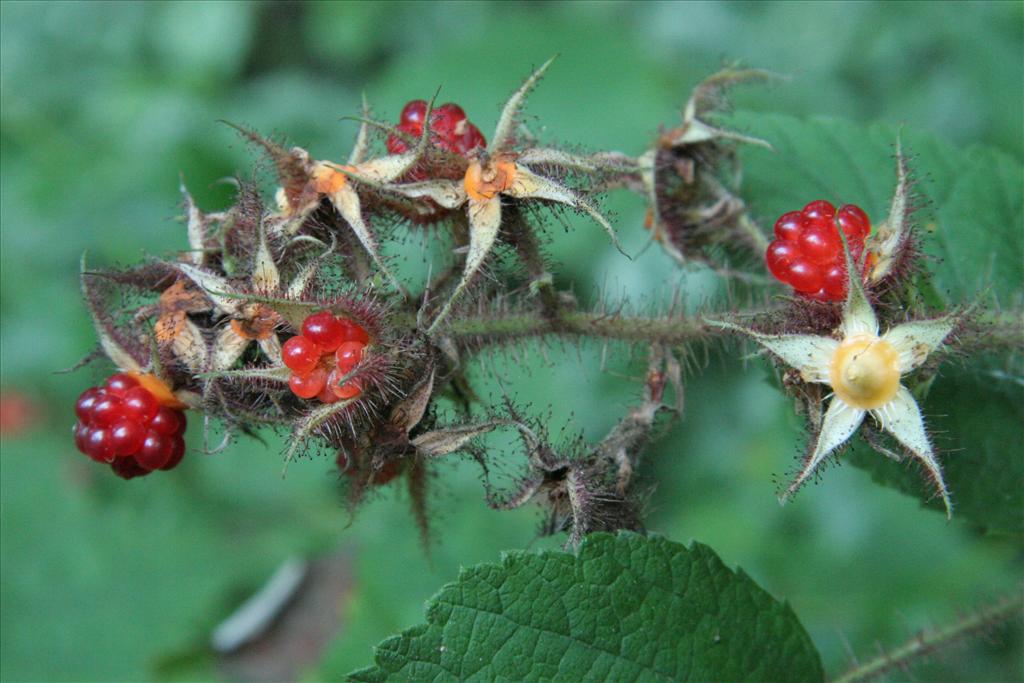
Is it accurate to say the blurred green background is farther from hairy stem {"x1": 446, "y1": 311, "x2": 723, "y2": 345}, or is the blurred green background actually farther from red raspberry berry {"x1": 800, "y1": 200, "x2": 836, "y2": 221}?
red raspberry berry {"x1": 800, "y1": 200, "x2": 836, "y2": 221}

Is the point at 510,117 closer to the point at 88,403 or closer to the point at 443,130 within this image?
the point at 443,130

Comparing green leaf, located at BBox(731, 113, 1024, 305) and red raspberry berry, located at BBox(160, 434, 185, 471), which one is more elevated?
green leaf, located at BBox(731, 113, 1024, 305)

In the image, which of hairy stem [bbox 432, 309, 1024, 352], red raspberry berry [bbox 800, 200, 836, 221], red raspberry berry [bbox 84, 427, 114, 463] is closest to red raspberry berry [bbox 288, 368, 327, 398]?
hairy stem [bbox 432, 309, 1024, 352]

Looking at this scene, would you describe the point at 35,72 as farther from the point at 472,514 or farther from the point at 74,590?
the point at 472,514

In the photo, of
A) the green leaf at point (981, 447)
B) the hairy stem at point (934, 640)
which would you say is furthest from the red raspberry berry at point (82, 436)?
the hairy stem at point (934, 640)

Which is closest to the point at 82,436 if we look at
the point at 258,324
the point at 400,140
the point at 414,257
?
the point at 258,324

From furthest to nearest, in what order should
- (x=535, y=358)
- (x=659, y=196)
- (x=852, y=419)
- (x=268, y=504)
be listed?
1. (x=268, y=504)
2. (x=659, y=196)
3. (x=535, y=358)
4. (x=852, y=419)

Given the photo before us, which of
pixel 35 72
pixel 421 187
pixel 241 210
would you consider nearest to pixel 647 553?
pixel 421 187
